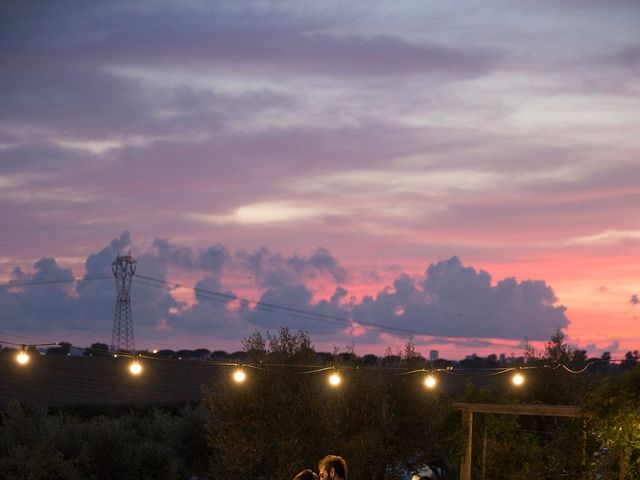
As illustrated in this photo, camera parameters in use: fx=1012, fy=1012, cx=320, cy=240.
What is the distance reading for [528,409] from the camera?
18734 millimetres

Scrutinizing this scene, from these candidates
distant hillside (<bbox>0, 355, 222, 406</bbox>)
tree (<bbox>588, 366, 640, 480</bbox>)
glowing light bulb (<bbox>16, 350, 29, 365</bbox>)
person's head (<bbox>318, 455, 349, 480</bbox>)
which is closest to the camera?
person's head (<bbox>318, 455, 349, 480</bbox>)

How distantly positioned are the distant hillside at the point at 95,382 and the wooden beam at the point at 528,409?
1218 inches

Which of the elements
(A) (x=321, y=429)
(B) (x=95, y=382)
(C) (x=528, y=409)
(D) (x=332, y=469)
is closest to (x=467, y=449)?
(C) (x=528, y=409)

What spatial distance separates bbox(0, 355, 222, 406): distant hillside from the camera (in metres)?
51.1

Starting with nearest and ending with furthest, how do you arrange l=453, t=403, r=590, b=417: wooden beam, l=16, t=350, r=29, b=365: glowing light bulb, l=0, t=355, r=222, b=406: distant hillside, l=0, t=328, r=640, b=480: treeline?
l=453, t=403, r=590, b=417: wooden beam → l=16, t=350, r=29, b=365: glowing light bulb → l=0, t=328, r=640, b=480: treeline → l=0, t=355, r=222, b=406: distant hillside

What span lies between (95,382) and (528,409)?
41894mm

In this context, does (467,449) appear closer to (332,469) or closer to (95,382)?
(332,469)

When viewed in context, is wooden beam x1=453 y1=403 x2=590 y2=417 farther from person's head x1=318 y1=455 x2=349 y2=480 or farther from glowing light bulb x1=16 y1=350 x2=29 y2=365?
glowing light bulb x1=16 y1=350 x2=29 y2=365

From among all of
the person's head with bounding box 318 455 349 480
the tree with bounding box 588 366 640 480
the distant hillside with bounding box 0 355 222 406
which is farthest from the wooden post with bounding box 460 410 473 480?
the distant hillside with bounding box 0 355 222 406

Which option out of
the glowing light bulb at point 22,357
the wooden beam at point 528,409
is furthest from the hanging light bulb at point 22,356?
the wooden beam at point 528,409

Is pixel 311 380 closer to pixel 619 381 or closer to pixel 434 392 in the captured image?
pixel 434 392

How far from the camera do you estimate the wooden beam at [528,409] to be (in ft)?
56.3

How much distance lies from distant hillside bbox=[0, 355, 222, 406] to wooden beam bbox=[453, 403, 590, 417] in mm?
30946

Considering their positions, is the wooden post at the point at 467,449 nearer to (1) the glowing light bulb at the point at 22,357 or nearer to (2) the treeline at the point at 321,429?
(2) the treeline at the point at 321,429
